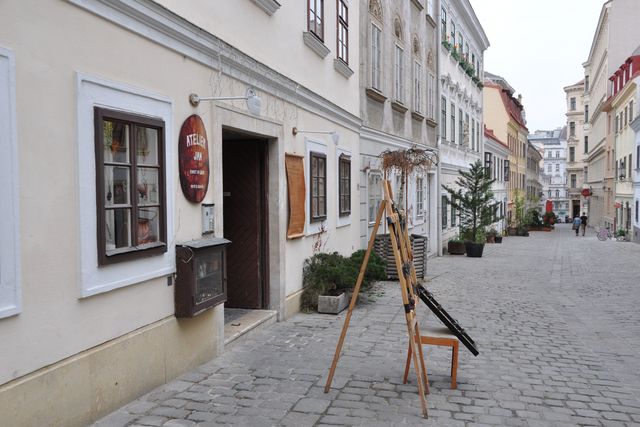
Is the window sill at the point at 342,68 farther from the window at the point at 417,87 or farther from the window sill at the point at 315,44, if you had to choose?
the window at the point at 417,87

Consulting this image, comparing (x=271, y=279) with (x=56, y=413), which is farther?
(x=271, y=279)

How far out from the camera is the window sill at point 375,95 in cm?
1358

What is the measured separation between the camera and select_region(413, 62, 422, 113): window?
1805cm

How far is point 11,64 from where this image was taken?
147 inches

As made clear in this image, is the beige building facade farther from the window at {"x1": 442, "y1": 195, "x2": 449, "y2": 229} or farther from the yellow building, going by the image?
the yellow building

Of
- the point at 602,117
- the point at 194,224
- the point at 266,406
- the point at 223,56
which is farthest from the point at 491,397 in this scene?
the point at 602,117

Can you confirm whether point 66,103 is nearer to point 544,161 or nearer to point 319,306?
point 319,306

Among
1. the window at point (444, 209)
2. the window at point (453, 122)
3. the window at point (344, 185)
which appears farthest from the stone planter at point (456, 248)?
the window at point (344, 185)

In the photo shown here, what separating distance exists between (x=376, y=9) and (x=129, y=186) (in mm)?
10455

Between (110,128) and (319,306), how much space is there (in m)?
5.18

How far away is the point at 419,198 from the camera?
62.8ft

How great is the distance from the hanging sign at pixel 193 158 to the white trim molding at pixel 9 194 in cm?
214

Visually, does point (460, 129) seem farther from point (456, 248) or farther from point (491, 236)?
point (456, 248)

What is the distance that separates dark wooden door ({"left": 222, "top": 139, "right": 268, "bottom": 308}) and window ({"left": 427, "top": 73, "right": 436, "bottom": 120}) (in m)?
12.7
